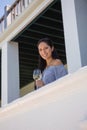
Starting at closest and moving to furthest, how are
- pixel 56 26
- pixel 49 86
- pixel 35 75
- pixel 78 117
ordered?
pixel 78 117
pixel 49 86
pixel 35 75
pixel 56 26

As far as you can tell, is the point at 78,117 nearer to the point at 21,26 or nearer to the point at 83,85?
the point at 83,85

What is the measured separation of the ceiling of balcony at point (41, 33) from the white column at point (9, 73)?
0.22 meters

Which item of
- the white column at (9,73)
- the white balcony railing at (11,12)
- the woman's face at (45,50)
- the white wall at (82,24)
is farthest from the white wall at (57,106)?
the white balcony railing at (11,12)

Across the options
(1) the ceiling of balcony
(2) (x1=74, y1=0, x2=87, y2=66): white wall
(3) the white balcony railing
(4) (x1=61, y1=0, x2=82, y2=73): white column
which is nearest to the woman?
(4) (x1=61, y1=0, x2=82, y2=73): white column

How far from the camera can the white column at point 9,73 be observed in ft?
18.4

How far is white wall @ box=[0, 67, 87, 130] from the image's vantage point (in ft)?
9.43

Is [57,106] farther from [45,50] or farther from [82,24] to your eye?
[82,24]

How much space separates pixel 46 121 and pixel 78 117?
0.59 meters

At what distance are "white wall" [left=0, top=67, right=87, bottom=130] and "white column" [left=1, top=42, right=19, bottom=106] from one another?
1416mm

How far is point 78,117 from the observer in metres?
2.87

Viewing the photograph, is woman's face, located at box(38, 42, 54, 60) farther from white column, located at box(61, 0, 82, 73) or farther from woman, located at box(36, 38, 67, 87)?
white column, located at box(61, 0, 82, 73)

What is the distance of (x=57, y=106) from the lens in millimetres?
3211

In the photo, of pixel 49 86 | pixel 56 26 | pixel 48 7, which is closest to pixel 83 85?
pixel 49 86

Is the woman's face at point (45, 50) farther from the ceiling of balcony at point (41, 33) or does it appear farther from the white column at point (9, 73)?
the white column at point (9, 73)
